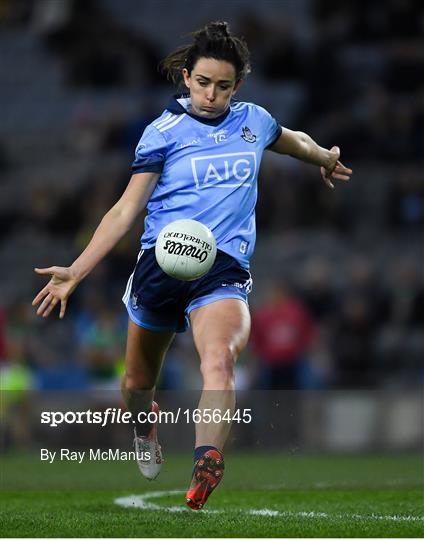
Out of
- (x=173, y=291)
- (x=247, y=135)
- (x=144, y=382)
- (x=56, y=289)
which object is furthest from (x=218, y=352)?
(x=247, y=135)

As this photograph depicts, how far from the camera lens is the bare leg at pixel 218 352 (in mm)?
6430

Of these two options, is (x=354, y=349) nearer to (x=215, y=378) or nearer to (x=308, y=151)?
(x=308, y=151)

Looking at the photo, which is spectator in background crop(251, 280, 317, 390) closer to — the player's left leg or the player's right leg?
the player's right leg

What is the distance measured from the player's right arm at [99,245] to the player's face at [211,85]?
1.49 feet

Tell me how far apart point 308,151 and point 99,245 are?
175 centimetres

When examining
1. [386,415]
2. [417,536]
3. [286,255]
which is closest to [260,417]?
[386,415]

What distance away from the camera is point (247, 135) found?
7281mm

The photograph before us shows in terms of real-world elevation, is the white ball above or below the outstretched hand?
below

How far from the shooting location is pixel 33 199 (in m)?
19.3

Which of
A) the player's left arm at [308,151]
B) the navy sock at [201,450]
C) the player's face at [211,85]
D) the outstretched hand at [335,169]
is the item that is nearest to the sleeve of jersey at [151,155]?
the player's face at [211,85]

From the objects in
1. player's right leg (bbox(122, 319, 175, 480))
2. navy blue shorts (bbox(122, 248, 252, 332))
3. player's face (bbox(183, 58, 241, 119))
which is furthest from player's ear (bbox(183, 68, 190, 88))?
player's right leg (bbox(122, 319, 175, 480))

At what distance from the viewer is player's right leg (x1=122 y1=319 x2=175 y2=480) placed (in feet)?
24.7

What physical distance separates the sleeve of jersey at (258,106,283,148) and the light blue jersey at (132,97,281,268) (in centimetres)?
23

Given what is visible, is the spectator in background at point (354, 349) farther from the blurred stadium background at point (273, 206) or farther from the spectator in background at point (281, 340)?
the spectator in background at point (281, 340)
